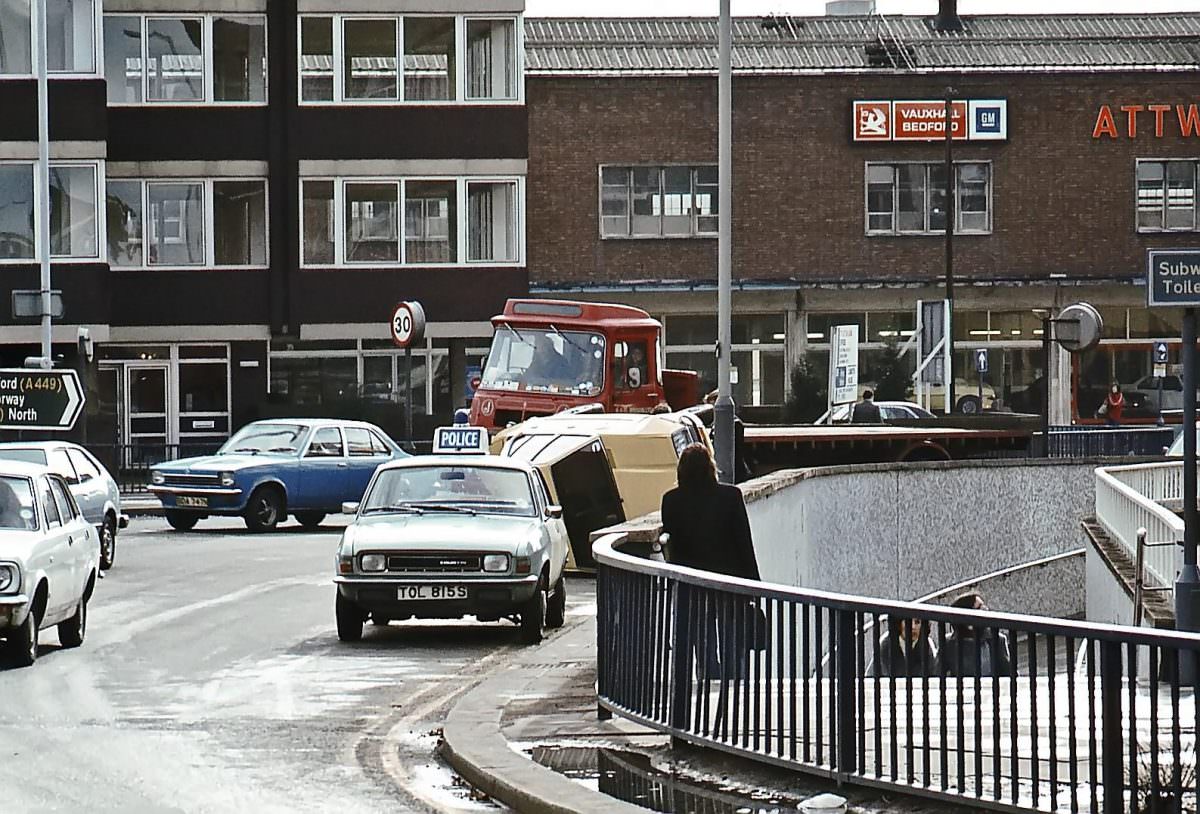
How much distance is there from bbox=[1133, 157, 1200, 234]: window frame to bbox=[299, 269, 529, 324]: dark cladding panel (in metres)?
16.8

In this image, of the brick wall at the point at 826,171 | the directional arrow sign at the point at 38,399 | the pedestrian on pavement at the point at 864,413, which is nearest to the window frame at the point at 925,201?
the brick wall at the point at 826,171

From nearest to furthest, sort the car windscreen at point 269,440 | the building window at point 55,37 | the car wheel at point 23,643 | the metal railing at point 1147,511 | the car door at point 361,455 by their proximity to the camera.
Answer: the car wheel at point 23,643, the metal railing at point 1147,511, the car windscreen at point 269,440, the car door at point 361,455, the building window at point 55,37

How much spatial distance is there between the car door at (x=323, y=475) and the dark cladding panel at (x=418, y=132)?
51.7 feet

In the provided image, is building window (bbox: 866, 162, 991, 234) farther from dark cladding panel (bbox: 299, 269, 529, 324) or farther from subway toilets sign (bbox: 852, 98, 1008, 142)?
dark cladding panel (bbox: 299, 269, 529, 324)

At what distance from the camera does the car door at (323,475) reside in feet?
110

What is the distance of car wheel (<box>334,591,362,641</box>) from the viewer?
18.1 metres

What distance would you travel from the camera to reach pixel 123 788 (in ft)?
35.5

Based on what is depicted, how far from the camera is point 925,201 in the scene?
186ft

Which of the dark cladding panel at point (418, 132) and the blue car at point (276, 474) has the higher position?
the dark cladding panel at point (418, 132)

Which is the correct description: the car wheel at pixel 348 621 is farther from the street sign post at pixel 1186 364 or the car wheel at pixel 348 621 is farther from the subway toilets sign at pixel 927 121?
the subway toilets sign at pixel 927 121

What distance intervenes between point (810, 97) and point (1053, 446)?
1567 cm

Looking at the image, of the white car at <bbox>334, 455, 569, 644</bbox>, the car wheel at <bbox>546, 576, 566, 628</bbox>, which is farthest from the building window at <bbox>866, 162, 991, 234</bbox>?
the white car at <bbox>334, 455, 569, 644</bbox>

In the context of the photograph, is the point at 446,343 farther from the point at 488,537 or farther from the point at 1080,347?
the point at 488,537

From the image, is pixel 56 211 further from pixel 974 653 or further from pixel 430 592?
pixel 974 653
